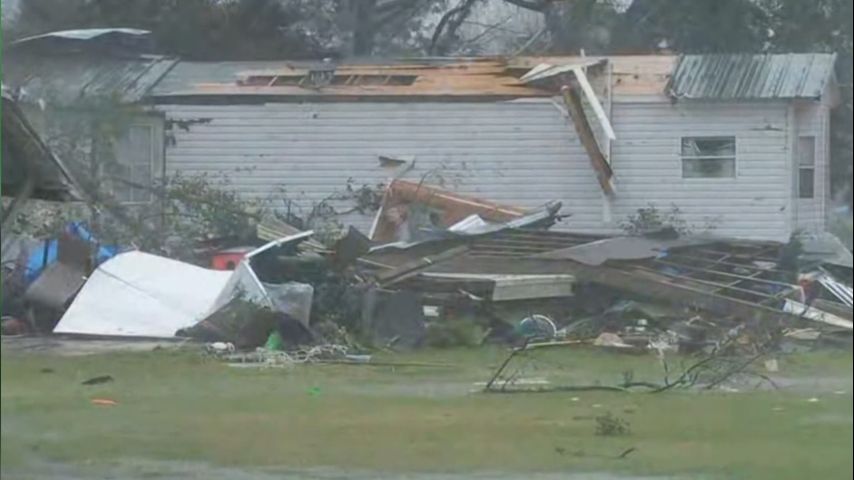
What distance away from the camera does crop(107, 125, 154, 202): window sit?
16.0ft

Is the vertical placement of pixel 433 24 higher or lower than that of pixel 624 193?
higher

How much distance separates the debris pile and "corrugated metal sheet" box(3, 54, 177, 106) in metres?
0.54

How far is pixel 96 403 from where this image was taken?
16.1 feet

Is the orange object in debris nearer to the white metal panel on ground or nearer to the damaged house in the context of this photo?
the white metal panel on ground

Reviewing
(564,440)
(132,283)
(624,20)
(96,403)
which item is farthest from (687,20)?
(96,403)

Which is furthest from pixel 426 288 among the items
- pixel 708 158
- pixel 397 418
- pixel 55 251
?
pixel 55 251

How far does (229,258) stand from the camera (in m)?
4.90

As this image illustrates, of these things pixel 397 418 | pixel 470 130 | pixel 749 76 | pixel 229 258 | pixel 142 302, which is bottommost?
pixel 397 418

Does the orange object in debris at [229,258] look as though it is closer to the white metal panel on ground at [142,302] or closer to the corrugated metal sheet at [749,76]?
the white metal panel on ground at [142,302]

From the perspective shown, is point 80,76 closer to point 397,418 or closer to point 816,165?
point 397,418

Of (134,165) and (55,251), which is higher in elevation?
(134,165)

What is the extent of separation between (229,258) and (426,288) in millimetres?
742

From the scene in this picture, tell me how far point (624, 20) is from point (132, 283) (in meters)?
2.06

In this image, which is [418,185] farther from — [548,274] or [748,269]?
[748,269]
